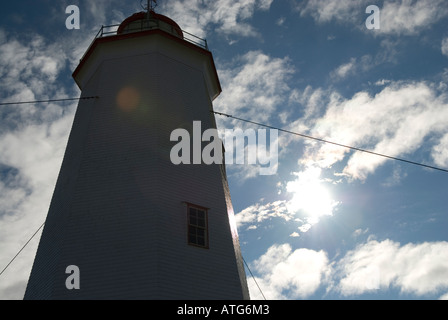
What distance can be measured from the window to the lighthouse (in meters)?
0.04

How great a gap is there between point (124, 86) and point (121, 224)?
667 centimetres

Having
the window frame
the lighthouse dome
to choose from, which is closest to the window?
the window frame

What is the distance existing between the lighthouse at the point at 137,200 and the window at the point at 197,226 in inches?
1.6

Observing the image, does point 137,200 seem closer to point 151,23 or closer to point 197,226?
point 197,226

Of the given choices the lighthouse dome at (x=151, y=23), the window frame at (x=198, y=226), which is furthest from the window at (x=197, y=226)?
the lighthouse dome at (x=151, y=23)

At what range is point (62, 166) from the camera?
1611 cm

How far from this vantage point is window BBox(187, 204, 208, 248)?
13.2 meters

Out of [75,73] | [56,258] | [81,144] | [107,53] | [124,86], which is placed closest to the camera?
[56,258]

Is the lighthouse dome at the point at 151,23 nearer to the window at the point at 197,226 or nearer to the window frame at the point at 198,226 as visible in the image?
the window frame at the point at 198,226

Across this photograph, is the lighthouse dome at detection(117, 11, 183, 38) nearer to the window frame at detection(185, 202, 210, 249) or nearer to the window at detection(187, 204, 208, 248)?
the window frame at detection(185, 202, 210, 249)

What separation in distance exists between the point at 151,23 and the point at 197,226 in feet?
42.4

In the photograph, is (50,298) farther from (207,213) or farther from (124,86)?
(124,86)
